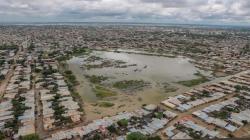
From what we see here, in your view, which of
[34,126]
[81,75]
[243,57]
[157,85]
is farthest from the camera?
[243,57]

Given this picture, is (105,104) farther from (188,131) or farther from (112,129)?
(188,131)

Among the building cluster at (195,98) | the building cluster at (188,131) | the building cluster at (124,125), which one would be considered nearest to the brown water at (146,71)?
the building cluster at (195,98)

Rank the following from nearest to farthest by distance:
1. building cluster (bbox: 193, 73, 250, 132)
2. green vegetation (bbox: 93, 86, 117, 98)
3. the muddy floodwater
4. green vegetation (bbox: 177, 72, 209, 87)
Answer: building cluster (bbox: 193, 73, 250, 132) < the muddy floodwater < green vegetation (bbox: 93, 86, 117, 98) < green vegetation (bbox: 177, 72, 209, 87)

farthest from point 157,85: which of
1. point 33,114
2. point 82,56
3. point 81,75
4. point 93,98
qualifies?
point 82,56

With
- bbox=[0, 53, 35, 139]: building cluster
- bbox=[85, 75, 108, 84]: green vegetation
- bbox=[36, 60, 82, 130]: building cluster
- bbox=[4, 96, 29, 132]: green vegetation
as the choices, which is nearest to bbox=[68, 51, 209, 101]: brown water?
bbox=[85, 75, 108, 84]: green vegetation

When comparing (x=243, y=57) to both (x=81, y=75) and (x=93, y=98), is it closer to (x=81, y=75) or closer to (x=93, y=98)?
(x=81, y=75)

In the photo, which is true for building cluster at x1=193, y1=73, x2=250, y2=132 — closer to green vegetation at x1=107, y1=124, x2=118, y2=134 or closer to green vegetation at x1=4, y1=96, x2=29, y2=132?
green vegetation at x1=107, y1=124, x2=118, y2=134
